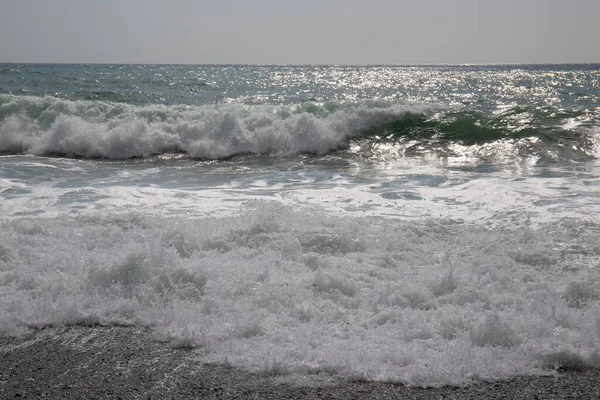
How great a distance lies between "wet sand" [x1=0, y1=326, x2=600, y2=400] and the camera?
124 inches

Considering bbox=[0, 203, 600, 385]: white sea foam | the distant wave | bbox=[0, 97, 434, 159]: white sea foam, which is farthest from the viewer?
bbox=[0, 97, 434, 159]: white sea foam

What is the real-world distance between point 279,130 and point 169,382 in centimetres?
1112

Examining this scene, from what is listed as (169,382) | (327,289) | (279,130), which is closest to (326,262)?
(327,289)

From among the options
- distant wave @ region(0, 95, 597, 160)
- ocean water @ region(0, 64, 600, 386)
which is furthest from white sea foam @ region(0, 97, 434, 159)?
ocean water @ region(0, 64, 600, 386)

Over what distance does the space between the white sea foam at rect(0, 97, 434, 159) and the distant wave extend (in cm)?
2

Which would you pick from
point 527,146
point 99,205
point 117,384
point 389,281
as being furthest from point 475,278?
point 527,146

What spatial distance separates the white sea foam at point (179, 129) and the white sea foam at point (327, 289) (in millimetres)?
7563

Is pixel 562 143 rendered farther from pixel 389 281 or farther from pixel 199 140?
pixel 389 281

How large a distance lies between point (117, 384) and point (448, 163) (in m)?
9.14

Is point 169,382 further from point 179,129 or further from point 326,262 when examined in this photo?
point 179,129

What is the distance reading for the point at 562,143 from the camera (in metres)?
12.5

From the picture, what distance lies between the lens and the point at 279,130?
14.0 meters

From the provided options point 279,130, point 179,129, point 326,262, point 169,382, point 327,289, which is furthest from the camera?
point 179,129

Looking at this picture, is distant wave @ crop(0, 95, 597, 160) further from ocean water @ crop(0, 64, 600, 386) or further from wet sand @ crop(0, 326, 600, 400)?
wet sand @ crop(0, 326, 600, 400)
